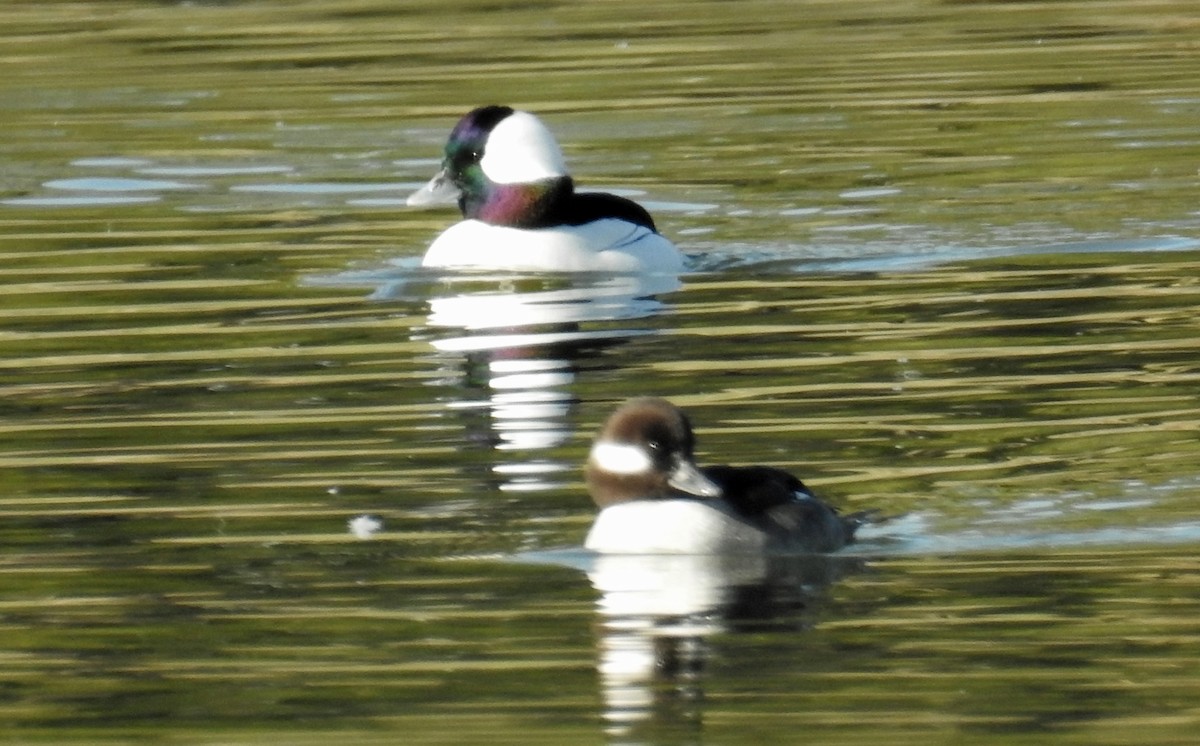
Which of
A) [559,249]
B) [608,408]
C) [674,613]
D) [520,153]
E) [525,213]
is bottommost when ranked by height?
[674,613]

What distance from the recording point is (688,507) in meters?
8.88

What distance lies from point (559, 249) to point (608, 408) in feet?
14.9

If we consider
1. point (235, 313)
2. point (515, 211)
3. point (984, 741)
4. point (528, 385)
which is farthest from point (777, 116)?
point (984, 741)

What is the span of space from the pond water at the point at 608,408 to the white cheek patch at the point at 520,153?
659 mm

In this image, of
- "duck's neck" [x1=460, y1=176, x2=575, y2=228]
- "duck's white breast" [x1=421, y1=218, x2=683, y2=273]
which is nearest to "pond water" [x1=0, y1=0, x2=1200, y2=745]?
"duck's white breast" [x1=421, y1=218, x2=683, y2=273]

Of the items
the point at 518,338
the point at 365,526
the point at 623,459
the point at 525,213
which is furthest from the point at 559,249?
the point at 623,459

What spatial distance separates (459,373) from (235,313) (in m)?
1.96

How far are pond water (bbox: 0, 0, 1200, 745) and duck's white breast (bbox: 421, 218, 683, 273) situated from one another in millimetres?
256

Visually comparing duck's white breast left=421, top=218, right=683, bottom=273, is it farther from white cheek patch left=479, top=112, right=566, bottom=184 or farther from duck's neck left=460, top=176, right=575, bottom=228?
white cheek patch left=479, top=112, right=566, bottom=184

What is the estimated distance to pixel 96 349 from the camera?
13.0 meters

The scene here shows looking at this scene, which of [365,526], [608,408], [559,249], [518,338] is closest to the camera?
[365,526]

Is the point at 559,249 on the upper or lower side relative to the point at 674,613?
upper

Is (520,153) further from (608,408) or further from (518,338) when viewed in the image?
(608,408)

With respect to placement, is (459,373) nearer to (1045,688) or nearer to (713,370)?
(713,370)
